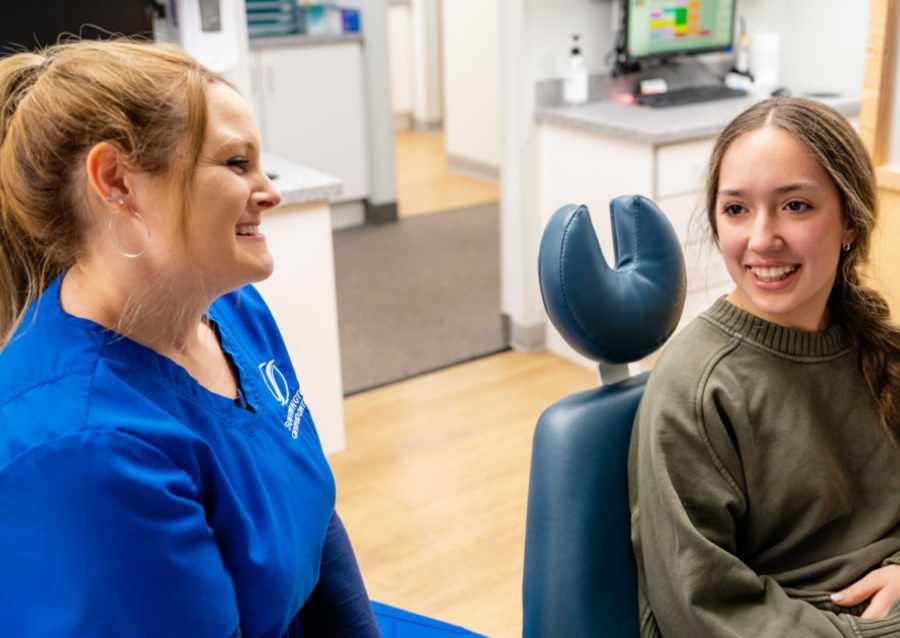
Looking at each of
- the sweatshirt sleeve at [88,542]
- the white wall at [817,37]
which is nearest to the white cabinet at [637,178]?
the white wall at [817,37]

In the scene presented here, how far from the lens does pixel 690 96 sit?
3561 mm

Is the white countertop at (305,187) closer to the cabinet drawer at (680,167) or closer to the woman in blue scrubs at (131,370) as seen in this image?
the cabinet drawer at (680,167)

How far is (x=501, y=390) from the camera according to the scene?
338 centimetres

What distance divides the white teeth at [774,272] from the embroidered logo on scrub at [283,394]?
560 mm

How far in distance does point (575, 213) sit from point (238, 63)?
1783 millimetres

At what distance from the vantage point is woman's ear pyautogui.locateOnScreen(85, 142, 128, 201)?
97cm

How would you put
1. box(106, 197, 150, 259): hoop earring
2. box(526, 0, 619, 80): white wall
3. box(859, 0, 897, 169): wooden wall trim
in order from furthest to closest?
box(526, 0, 619, 80): white wall, box(859, 0, 897, 169): wooden wall trim, box(106, 197, 150, 259): hoop earring

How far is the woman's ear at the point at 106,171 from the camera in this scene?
971mm

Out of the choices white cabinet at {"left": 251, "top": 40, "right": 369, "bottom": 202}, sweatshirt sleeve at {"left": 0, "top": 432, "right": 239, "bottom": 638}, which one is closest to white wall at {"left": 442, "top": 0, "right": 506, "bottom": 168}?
white cabinet at {"left": 251, "top": 40, "right": 369, "bottom": 202}

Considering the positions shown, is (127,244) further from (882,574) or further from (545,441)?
(882,574)

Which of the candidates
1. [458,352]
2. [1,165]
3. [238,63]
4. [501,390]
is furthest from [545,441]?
[458,352]

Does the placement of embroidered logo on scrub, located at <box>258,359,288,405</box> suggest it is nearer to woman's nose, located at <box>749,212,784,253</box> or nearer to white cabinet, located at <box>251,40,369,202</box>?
woman's nose, located at <box>749,212,784,253</box>

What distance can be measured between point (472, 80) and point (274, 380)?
5082 mm

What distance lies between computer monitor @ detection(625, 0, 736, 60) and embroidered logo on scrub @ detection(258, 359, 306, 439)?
251 cm
